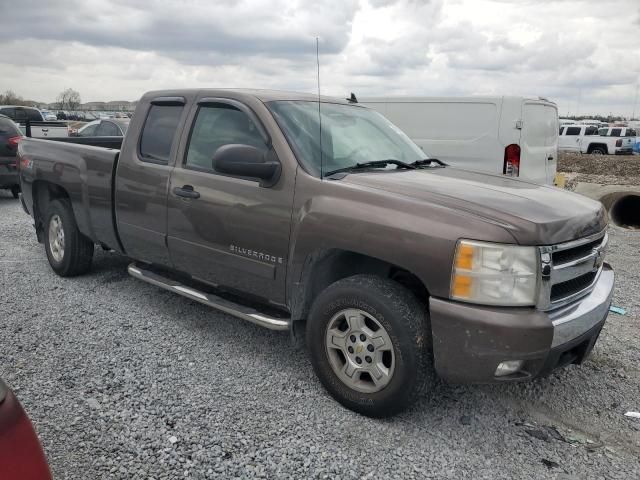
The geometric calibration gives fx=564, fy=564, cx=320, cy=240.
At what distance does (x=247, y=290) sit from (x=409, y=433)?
1.44 meters

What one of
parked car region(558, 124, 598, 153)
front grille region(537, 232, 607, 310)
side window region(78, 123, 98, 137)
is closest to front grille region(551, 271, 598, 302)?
front grille region(537, 232, 607, 310)

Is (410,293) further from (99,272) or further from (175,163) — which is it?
(99,272)

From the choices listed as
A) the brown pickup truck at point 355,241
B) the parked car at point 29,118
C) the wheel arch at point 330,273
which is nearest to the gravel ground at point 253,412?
the brown pickup truck at point 355,241

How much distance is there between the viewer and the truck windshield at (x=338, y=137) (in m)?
3.69

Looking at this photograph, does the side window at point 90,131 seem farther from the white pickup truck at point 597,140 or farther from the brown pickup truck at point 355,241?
the white pickup truck at point 597,140

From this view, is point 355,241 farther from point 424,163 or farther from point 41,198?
point 41,198

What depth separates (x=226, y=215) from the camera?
3830mm

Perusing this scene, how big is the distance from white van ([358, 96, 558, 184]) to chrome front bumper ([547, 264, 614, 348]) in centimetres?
514

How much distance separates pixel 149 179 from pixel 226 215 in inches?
38.0

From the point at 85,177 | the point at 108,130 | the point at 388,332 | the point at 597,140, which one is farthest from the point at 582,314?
the point at 597,140

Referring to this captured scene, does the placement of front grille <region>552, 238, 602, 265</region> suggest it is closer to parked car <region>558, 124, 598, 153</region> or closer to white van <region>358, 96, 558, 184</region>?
white van <region>358, 96, 558, 184</region>

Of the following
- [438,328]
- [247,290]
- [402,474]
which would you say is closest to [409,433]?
[402,474]

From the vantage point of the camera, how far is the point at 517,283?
9.07ft

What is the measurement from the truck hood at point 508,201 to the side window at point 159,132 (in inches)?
66.9
